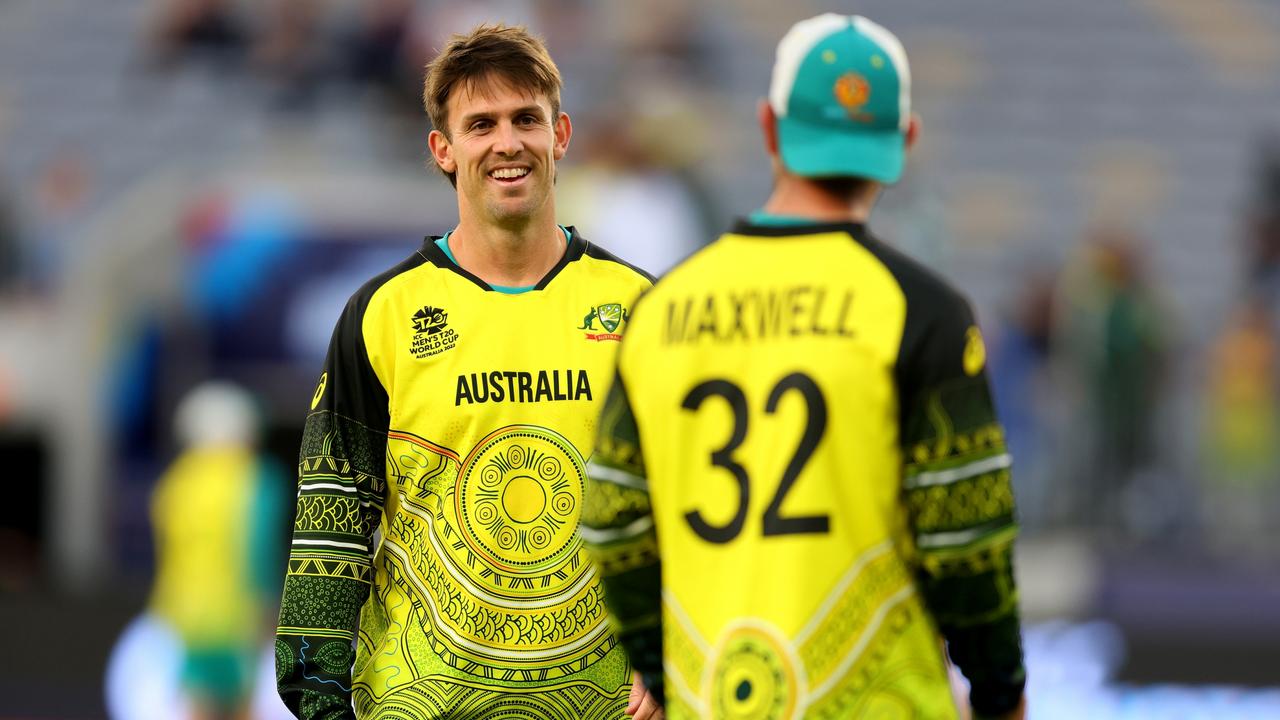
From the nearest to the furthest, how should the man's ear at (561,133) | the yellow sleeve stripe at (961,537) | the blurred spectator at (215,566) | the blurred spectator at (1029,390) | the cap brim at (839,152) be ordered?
the yellow sleeve stripe at (961,537) < the cap brim at (839,152) < the man's ear at (561,133) < the blurred spectator at (215,566) < the blurred spectator at (1029,390)

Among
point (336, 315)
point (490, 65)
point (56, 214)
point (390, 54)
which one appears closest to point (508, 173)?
point (490, 65)

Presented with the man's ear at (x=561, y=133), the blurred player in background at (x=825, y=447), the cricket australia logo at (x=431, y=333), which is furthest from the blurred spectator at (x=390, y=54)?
the blurred player in background at (x=825, y=447)

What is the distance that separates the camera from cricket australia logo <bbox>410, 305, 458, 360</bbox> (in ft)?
12.6

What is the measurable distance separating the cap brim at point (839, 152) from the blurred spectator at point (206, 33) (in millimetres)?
12325

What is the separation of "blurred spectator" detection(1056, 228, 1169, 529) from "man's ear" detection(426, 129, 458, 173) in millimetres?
8680

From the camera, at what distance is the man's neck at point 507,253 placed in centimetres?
394

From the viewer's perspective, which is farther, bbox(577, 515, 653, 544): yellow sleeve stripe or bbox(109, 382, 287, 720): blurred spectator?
bbox(109, 382, 287, 720): blurred spectator

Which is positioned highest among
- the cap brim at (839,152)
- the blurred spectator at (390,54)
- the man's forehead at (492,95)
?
the blurred spectator at (390,54)

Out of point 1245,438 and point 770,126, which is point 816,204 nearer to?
point 770,126

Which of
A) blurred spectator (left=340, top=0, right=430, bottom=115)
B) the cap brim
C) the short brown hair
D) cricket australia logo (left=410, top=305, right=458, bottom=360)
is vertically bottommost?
cricket australia logo (left=410, top=305, right=458, bottom=360)

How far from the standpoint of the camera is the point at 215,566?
1216 cm

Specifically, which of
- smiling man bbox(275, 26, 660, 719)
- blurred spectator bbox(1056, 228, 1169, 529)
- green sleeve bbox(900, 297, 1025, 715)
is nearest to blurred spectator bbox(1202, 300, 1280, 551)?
blurred spectator bbox(1056, 228, 1169, 529)

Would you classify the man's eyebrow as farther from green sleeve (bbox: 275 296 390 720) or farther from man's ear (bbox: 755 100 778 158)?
man's ear (bbox: 755 100 778 158)

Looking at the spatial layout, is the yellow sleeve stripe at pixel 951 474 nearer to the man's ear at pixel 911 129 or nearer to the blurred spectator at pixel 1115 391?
the man's ear at pixel 911 129
